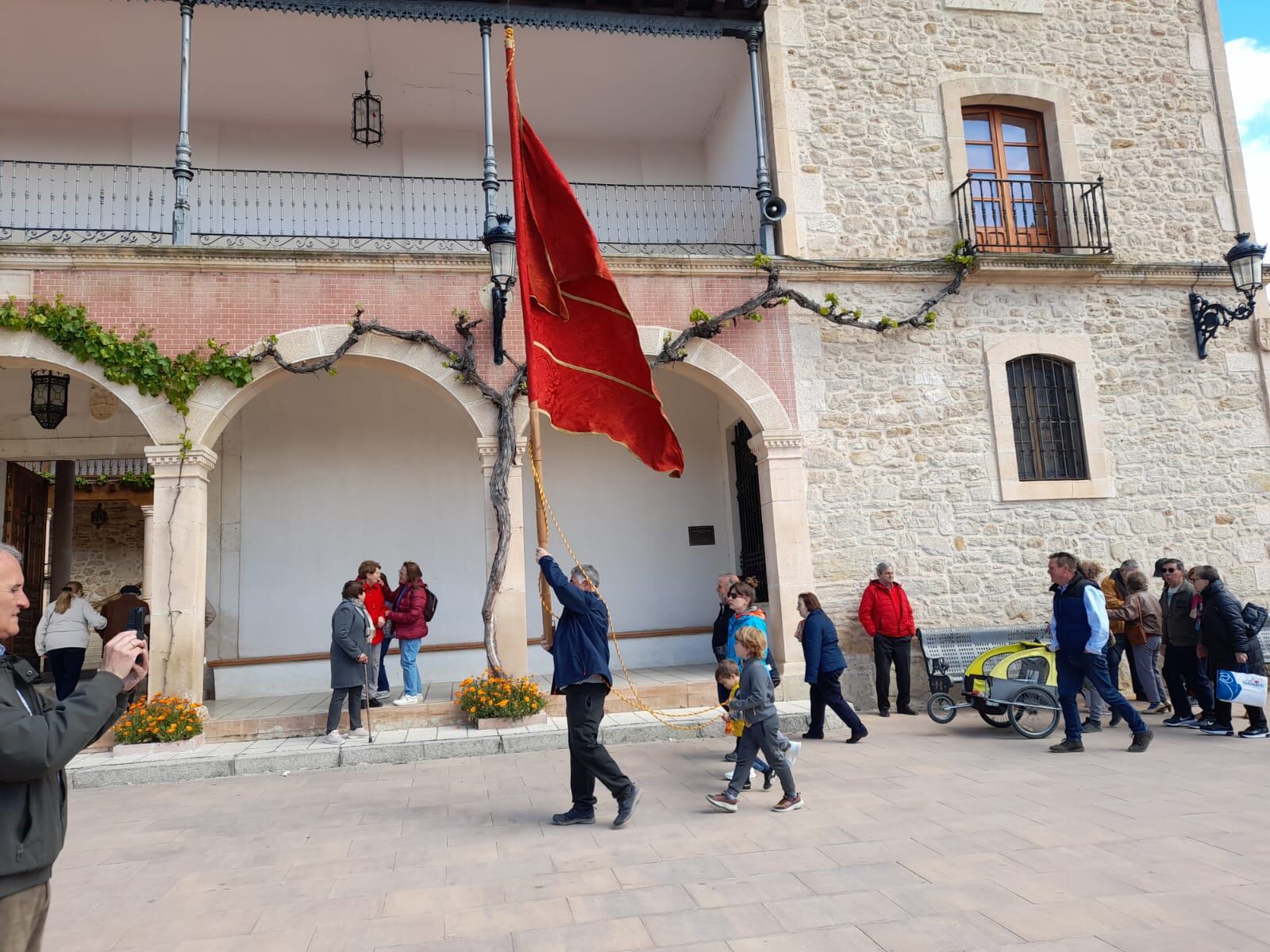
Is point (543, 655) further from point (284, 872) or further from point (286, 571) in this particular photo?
point (284, 872)

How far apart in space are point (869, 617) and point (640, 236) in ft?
19.8

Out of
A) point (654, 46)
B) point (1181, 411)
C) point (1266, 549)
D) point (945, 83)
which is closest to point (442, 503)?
point (654, 46)

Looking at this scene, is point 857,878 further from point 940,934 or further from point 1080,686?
point 1080,686

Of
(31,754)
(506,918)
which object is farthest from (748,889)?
(31,754)

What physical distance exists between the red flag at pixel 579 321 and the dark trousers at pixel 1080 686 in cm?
374

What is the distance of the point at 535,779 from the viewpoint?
6.55 metres

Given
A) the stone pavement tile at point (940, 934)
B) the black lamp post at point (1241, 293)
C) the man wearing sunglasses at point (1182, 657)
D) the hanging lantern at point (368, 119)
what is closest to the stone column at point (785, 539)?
the man wearing sunglasses at point (1182, 657)

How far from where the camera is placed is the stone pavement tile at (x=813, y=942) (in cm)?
334

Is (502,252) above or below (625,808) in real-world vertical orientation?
above

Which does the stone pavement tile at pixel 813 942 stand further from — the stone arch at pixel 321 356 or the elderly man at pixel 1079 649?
the stone arch at pixel 321 356

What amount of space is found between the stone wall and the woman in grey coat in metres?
6.28

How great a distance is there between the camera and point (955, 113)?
422 inches

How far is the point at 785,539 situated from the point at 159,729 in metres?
6.35

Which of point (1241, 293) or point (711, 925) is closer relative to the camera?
point (711, 925)
